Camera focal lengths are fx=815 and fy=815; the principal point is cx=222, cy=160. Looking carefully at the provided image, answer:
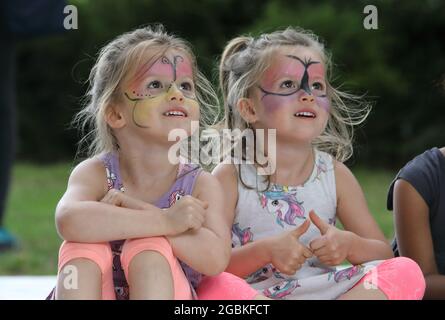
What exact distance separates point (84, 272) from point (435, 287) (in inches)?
35.2

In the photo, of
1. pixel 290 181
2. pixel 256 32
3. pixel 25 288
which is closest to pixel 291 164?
pixel 290 181

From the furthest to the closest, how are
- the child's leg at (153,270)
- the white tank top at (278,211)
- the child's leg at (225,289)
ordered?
the white tank top at (278,211) → the child's leg at (225,289) → the child's leg at (153,270)

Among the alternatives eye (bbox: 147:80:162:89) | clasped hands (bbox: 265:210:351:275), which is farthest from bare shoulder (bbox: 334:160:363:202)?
eye (bbox: 147:80:162:89)

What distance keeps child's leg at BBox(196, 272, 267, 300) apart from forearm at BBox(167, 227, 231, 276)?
0.07m

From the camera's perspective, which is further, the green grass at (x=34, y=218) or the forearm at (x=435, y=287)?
the green grass at (x=34, y=218)

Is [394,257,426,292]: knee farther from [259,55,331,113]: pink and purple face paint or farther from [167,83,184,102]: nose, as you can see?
[167,83,184,102]: nose

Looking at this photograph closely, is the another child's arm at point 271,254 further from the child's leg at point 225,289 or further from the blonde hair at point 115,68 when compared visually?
the blonde hair at point 115,68

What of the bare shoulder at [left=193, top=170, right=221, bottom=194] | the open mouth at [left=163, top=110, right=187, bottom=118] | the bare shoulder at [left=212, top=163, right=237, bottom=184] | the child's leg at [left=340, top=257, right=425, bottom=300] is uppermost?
the open mouth at [left=163, top=110, right=187, bottom=118]

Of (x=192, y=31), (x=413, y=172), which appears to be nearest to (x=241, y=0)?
(x=192, y=31)

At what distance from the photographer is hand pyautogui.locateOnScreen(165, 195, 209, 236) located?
1.68 metres

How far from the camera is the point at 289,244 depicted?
5.98 ft

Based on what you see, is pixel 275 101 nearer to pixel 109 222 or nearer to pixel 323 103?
pixel 323 103

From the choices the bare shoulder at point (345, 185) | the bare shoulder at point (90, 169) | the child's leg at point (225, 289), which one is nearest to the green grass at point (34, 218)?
the bare shoulder at point (90, 169)

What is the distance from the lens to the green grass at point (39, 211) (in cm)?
468
